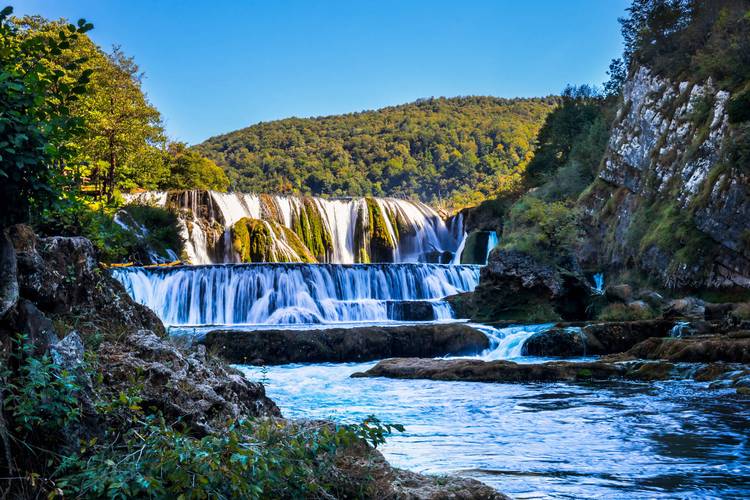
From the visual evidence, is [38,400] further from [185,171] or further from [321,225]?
[185,171]

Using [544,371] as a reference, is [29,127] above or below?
above

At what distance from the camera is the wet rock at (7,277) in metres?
3.96

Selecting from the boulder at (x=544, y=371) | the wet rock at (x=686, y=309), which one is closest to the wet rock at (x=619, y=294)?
the wet rock at (x=686, y=309)

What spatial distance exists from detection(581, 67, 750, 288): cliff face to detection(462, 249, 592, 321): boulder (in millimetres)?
2791

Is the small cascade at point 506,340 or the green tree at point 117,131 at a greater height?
the green tree at point 117,131

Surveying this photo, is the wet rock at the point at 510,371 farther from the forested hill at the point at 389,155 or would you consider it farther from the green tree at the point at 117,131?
the forested hill at the point at 389,155

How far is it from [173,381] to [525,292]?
21154 millimetres

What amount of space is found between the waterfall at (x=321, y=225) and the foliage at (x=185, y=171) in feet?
37.2

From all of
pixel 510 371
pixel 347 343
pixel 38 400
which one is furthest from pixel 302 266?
pixel 38 400

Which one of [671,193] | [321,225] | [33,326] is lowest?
[33,326]

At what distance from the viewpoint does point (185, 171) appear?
51.4 meters

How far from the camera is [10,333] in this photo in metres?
4.01

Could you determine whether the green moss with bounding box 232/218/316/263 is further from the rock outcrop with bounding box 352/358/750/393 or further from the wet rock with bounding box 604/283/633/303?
the rock outcrop with bounding box 352/358/750/393

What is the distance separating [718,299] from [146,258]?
22.6 m
